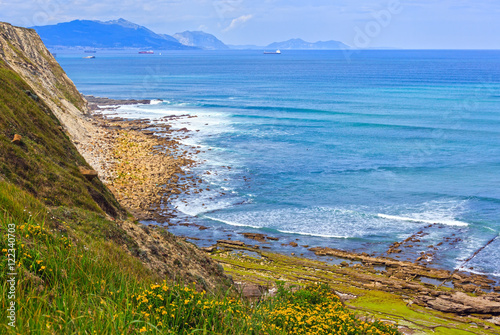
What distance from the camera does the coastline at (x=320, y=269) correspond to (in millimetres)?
20672

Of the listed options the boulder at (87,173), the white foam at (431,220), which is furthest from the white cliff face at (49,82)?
the white foam at (431,220)


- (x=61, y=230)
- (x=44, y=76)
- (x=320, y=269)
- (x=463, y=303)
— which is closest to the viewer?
(x=61, y=230)

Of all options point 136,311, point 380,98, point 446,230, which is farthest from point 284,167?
point 380,98

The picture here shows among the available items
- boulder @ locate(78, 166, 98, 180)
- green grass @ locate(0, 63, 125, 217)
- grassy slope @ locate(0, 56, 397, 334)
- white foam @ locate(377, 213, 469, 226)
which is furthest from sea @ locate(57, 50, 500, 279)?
grassy slope @ locate(0, 56, 397, 334)

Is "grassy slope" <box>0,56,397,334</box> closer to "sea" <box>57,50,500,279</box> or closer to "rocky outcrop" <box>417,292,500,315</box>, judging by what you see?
"rocky outcrop" <box>417,292,500,315</box>

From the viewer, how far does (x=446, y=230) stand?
99.2 feet

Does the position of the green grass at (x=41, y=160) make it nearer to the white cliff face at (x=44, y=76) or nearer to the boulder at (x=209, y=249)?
the boulder at (x=209, y=249)

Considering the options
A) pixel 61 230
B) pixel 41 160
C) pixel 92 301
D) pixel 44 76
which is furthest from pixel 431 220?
pixel 44 76

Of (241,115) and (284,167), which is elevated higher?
(241,115)

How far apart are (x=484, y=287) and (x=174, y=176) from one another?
90.1ft

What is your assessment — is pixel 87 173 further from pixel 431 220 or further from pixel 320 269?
pixel 431 220

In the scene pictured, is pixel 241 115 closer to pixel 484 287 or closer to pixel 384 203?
pixel 384 203

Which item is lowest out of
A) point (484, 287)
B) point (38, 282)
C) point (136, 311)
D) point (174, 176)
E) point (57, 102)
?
point (484, 287)

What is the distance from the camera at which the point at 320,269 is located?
→ 24844mm
